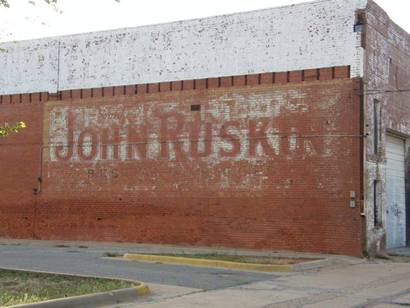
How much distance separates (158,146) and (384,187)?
348 inches

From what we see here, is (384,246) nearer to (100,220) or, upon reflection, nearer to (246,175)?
(246,175)

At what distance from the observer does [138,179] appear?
2567 cm

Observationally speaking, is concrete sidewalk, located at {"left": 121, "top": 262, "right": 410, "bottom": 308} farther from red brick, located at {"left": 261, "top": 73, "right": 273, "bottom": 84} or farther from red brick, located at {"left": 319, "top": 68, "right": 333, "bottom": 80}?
red brick, located at {"left": 261, "top": 73, "right": 273, "bottom": 84}

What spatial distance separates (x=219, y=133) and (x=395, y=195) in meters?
7.60

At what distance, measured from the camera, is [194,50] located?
2506 centimetres

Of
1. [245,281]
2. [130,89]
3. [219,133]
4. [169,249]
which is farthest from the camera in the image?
[130,89]

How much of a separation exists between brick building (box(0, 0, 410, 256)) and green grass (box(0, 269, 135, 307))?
417 inches

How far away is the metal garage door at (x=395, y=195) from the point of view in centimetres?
2468

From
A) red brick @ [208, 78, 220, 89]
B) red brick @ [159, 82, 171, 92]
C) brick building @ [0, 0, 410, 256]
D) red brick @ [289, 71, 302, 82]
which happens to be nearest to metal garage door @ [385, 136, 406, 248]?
brick building @ [0, 0, 410, 256]

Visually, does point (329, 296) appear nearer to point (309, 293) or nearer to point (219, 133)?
point (309, 293)

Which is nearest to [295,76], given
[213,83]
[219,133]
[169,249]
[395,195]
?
[213,83]

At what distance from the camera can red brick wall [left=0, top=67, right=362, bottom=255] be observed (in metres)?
22.0

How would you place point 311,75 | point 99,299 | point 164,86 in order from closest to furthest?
point 99,299 < point 311,75 < point 164,86

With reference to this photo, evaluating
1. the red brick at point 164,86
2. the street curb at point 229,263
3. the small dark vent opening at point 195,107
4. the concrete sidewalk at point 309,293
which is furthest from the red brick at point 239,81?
the concrete sidewalk at point 309,293
